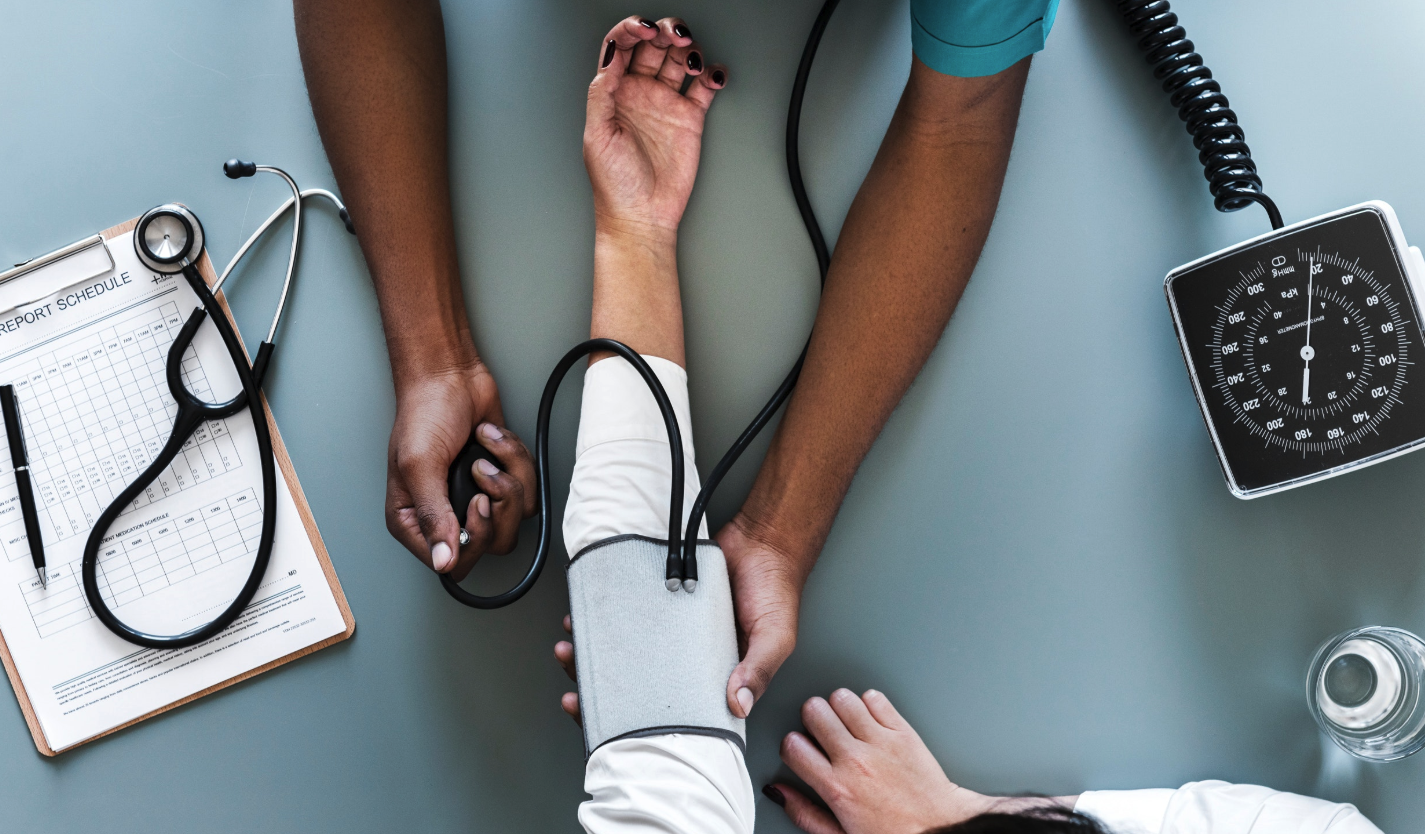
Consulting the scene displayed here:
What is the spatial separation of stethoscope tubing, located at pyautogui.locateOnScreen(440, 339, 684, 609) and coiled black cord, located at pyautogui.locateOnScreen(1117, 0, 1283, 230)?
0.62m

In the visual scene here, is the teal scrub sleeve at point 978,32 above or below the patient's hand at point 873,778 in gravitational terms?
above

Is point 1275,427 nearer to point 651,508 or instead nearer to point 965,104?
point 965,104

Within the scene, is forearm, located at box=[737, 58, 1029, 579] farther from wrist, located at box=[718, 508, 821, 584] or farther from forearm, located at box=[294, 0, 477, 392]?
forearm, located at box=[294, 0, 477, 392]

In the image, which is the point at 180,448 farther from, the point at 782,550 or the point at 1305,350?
the point at 1305,350

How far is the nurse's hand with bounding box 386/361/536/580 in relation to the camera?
2.58ft

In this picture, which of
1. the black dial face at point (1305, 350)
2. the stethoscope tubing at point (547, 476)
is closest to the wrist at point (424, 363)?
the stethoscope tubing at point (547, 476)

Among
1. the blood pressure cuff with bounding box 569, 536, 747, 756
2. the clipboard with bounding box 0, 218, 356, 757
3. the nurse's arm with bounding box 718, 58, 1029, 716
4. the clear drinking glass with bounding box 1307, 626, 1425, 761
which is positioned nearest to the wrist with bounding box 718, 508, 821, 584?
the nurse's arm with bounding box 718, 58, 1029, 716

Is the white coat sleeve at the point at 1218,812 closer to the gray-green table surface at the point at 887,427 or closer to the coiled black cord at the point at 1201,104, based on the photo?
the gray-green table surface at the point at 887,427

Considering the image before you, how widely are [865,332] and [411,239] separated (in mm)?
482

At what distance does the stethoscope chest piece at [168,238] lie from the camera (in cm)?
88

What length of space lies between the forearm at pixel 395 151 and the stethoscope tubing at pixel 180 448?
160 millimetres

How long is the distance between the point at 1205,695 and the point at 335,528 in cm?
96

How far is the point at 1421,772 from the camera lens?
842mm

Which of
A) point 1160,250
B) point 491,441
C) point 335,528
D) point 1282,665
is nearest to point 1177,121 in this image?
point 1160,250
